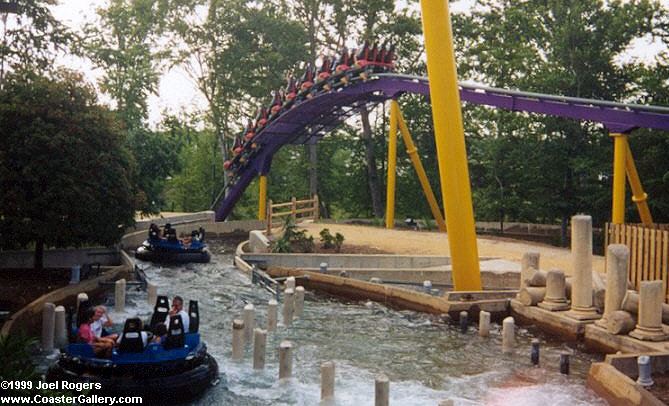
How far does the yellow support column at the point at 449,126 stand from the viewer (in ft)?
59.2

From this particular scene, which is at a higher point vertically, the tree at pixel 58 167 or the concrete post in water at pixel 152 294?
the tree at pixel 58 167

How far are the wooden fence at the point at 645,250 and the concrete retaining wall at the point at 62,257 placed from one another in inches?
654

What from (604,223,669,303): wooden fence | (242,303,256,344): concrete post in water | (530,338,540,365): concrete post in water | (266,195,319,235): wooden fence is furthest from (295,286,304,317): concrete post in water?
(266,195,319,235): wooden fence

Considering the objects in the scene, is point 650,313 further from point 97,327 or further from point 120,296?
point 120,296

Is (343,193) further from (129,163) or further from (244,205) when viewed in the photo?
(129,163)

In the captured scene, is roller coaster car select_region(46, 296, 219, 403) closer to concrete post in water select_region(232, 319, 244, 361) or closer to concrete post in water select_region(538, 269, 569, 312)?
concrete post in water select_region(232, 319, 244, 361)

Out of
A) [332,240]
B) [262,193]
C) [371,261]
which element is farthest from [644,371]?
[262,193]

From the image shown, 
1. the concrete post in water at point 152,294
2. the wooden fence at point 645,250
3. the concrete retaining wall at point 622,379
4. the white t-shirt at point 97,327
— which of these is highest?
the wooden fence at point 645,250

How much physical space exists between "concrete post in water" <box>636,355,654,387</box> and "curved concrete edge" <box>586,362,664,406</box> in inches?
14.3

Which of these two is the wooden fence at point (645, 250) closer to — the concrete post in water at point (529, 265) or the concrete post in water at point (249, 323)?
the concrete post in water at point (529, 265)

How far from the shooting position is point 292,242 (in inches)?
1098

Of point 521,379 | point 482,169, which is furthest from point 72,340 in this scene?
point 482,169

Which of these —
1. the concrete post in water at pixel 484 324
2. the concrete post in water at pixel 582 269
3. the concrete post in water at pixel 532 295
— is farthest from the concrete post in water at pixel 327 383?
the concrete post in water at pixel 532 295

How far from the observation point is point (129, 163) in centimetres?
2288
